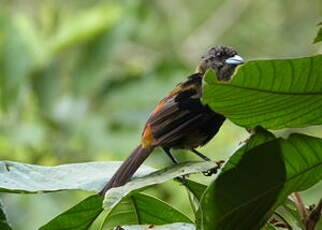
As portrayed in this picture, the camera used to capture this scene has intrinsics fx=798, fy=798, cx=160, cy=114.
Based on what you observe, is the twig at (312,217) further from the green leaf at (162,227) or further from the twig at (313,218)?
the green leaf at (162,227)

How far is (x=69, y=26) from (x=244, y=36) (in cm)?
395

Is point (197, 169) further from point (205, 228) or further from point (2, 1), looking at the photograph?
point (2, 1)

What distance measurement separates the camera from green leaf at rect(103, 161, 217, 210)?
1609 mm

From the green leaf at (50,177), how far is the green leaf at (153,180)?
17 centimetres

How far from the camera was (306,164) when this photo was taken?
A: 5.09 feet

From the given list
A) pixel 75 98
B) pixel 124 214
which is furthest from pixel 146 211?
pixel 75 98

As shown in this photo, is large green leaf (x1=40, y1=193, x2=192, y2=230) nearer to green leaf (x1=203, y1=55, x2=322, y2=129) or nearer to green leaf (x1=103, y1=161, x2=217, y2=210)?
green leaf (x1=103, y1=161, x2=217, y2=210)

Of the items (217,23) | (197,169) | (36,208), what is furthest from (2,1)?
(197,169)

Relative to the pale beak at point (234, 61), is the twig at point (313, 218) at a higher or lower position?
higher

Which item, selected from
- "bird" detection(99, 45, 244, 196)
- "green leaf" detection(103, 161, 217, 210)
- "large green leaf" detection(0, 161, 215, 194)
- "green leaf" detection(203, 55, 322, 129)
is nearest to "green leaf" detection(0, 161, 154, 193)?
"large green leaf" detection(0, 161, 215, 194)

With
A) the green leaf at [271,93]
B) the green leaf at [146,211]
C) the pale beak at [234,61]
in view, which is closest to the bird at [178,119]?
the pale beak at [234,61]

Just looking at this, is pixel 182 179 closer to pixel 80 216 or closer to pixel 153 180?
pixel 153 180

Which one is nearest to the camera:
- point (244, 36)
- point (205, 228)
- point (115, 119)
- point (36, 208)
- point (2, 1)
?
point (205, 228)

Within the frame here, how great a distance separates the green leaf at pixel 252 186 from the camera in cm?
147
